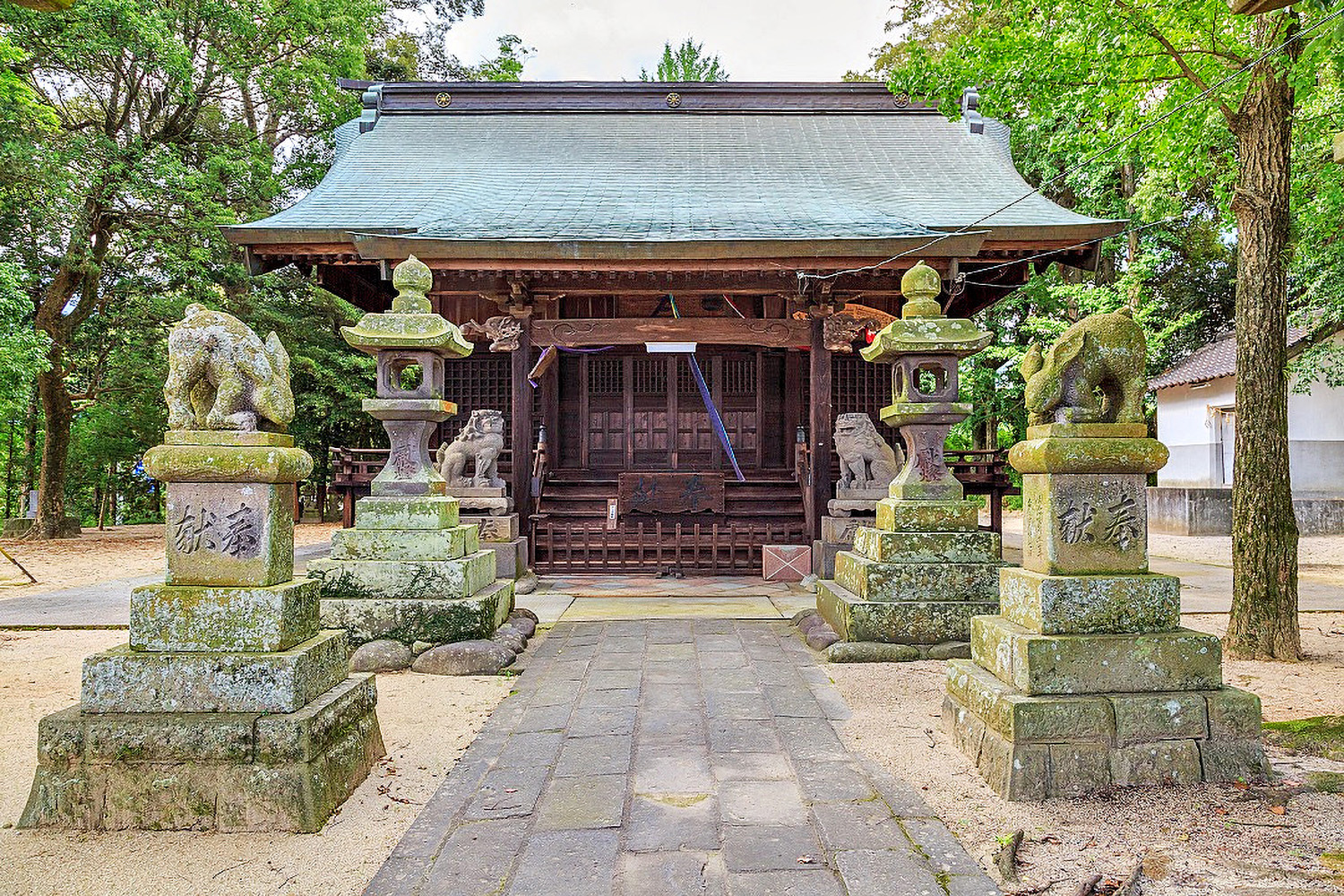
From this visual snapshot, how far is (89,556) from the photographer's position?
11.8 m

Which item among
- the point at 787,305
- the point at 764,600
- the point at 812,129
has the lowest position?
the point at 764,600

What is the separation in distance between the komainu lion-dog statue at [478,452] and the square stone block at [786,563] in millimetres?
3284

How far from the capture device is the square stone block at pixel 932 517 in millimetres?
5570

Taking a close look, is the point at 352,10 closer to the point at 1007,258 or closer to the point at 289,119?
the point at 289,119

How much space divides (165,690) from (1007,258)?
30.3 ft

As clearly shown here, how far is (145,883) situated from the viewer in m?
2.46

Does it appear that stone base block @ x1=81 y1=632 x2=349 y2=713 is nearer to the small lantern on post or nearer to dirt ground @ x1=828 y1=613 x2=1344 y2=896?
dirt ground @ x1=828 y1=613 x2=1344 y2=896

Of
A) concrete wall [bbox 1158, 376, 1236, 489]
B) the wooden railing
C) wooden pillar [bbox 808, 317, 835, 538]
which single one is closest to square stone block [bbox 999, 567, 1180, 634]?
wooden pillar [bbox 808, 317, 835, 538]

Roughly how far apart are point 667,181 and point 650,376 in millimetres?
2957

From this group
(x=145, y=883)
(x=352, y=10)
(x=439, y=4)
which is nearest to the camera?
(x=145, y=883)

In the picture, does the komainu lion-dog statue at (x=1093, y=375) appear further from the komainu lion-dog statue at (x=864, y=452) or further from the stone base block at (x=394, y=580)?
the komainu lion-dog statue at (x=864, y=452)

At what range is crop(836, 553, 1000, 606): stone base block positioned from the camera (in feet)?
17.7

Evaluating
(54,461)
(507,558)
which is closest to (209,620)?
(507,558)

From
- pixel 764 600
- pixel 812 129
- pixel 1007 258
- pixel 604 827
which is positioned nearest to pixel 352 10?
pixel 812 129
